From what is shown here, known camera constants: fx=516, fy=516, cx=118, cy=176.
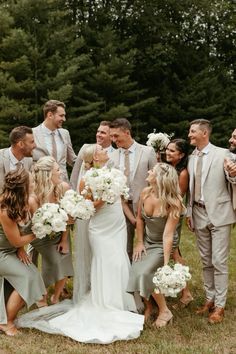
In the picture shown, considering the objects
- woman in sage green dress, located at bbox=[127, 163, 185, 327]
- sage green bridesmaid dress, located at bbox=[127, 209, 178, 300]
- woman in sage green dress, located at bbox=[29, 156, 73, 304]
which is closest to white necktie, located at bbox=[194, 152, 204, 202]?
woman in sage green dress, located at bbox=[127, 163, 185, 327]

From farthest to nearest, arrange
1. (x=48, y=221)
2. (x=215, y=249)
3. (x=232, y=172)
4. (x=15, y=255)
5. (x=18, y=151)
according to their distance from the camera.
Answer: (x=18, y=151), (x=215, y=249), (x=232, y=172), (x=15, y=255), (x=48, y=221)

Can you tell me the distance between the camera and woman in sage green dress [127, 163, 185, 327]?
19.1 ft

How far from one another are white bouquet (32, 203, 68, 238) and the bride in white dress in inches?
27.2

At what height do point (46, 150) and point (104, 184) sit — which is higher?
point (46, 150)

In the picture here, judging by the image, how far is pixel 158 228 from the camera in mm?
5984

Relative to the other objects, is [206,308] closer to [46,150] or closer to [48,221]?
[48,221]

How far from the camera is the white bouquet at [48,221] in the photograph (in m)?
5.34

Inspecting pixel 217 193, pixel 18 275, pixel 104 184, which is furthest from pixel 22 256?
pixel 217 193

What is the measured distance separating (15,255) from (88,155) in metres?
1.53

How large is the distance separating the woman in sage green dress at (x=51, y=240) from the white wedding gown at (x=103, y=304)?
269mm

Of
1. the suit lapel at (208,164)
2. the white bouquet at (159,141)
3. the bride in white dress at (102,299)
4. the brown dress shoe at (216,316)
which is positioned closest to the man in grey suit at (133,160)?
the white bouquet at (159,141)

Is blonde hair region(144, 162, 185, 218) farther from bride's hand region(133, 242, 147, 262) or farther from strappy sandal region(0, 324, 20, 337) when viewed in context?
strappy sandal region(0, 324, 20, 337)

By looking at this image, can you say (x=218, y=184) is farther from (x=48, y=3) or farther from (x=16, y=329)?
(x=48, y=3)

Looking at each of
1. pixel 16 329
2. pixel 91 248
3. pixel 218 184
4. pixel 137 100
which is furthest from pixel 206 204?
pixel 137 100
